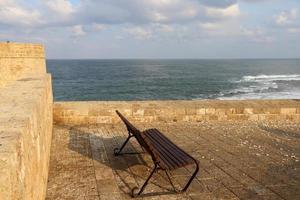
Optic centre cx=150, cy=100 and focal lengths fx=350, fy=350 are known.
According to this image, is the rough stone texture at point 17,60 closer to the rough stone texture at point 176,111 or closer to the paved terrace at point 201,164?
the rough stone texture at point 176,111

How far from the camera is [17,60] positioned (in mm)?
14062

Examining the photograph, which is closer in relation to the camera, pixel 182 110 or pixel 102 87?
pixel 182 110

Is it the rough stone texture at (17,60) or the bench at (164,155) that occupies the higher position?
the rough stone texture at (17,60)

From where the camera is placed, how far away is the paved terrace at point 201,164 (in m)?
4.53

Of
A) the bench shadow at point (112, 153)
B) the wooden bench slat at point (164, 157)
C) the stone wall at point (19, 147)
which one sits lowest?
the bench shadow at point (112, 153)

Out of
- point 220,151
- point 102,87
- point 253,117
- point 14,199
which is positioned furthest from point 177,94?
point 14,199

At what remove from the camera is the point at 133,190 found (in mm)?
4449

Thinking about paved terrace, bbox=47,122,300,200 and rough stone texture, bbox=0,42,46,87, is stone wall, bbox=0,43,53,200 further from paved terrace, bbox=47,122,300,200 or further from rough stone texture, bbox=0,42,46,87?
rough stone texture, bbox=0,42,46,87

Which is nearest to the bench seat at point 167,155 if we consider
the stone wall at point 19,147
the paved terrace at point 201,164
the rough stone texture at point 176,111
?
the paved terrace at point 201,164

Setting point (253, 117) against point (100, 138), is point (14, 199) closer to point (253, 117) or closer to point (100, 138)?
point (100, 138)

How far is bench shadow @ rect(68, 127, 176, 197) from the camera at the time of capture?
504cm

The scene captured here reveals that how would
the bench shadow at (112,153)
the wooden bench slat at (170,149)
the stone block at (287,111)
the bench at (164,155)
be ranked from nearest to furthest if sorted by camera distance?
the bench at (164,155) < the wooden bench slat at (170,149) < the bench shadow at (112,153) < the stone block at (287,111)

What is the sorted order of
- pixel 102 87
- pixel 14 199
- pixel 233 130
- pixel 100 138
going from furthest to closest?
1. pixel 102 87
2. pixel 233 130
3. pixel 100 138
4. pixel 14 199

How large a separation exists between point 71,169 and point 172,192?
66.0 inches
